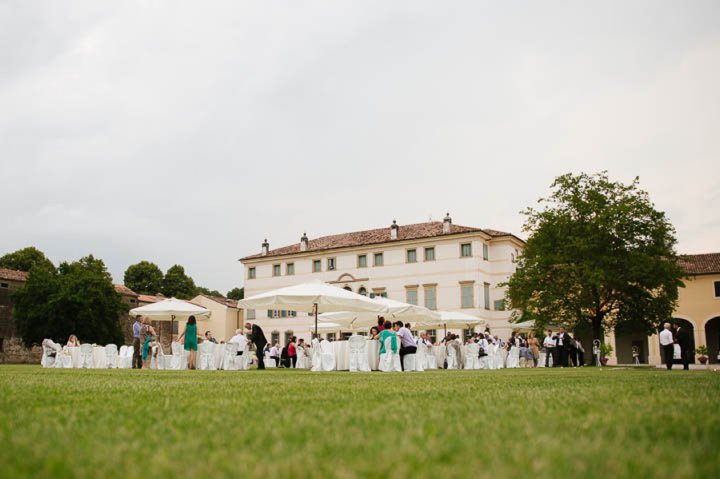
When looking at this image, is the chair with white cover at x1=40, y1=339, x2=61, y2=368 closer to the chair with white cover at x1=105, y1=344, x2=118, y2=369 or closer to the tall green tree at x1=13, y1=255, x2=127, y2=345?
the chair with white cover at x1=105, y1=344, x2=118, y2=369

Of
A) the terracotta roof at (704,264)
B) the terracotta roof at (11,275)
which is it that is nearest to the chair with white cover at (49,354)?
the terracotta roof at (11,275)

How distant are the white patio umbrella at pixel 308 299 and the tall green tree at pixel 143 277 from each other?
52.9 metres

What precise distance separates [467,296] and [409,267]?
6.22 metres

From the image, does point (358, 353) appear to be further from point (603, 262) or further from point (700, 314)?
point (700, 314)

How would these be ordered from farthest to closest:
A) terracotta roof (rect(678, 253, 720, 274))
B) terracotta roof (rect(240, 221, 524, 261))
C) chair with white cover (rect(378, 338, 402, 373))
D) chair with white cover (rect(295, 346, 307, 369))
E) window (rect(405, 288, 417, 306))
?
window (rect(405, 288, 417, 306)) < terracotta roof (rect(240, 221, 524, 261)) < terracotta roof (rect(678, 253, 720, 274)) < chair with white cover (rect(295, 346, 307, 369)) < chair with white cover (rect(378, 338, 402, 373))

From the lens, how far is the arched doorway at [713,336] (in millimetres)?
47750

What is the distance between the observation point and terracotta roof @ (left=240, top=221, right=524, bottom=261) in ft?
175

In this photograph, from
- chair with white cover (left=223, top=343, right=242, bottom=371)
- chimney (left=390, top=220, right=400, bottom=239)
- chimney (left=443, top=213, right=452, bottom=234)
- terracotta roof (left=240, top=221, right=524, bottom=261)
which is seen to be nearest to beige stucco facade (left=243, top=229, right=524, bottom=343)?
terracotta roof (left=240, top=221, right=524, bottom=261)

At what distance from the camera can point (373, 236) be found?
57719mm

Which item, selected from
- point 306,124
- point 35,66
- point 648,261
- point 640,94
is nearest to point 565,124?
point 640,94

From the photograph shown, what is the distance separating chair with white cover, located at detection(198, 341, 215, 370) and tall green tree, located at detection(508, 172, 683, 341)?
20.4 metres

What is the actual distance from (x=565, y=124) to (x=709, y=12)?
4.06 m

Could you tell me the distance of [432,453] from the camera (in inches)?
99.1

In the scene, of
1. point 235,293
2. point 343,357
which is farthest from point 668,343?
point 235,293
